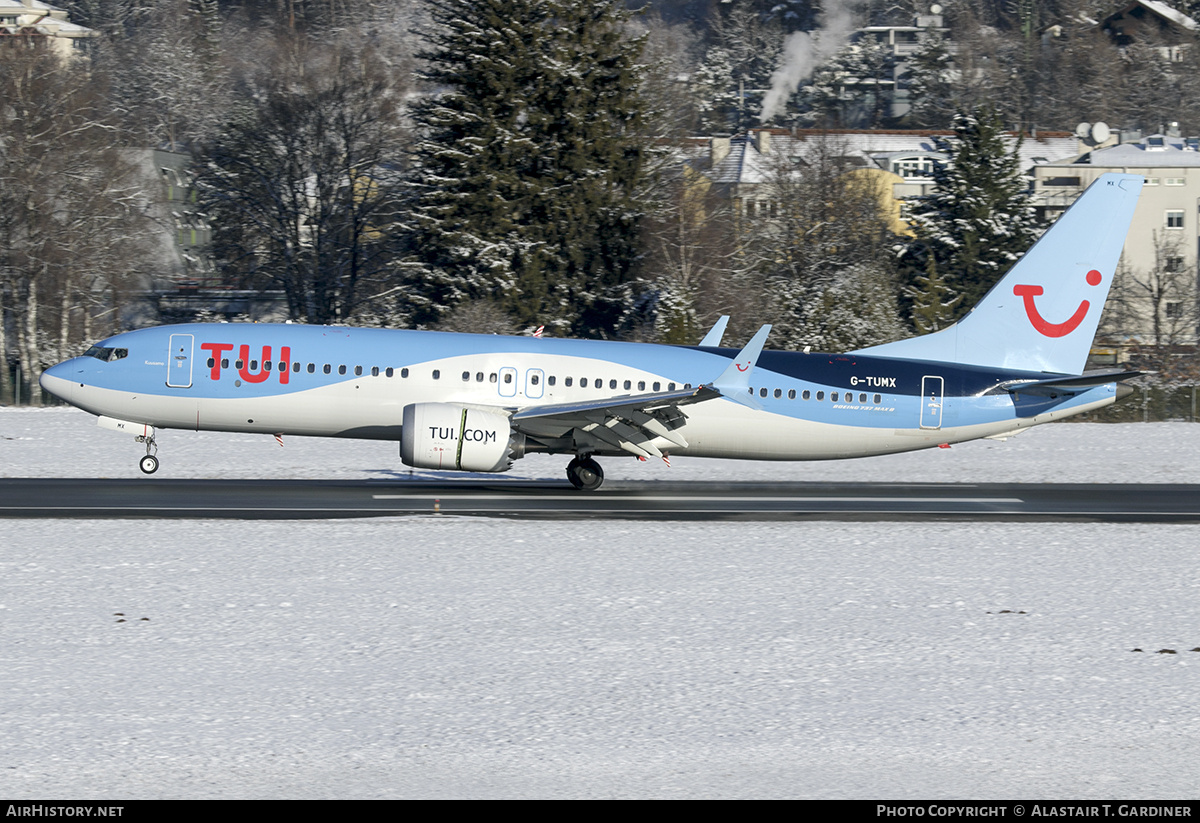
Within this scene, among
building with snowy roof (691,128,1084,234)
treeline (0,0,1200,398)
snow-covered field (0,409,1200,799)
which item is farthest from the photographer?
building with snowy roof (691,128,1084,234)

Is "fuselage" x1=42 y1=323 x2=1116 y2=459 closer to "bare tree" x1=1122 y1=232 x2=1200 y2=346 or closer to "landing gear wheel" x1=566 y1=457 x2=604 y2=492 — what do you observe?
"landing gear wheel" x1=566 y1=457 x2=604 y2=492

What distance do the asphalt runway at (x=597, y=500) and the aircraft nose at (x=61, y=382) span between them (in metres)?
1.95

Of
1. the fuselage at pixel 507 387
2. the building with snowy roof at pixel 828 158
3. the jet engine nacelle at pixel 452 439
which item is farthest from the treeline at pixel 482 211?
the jet engine nacelle at pixel 452 439

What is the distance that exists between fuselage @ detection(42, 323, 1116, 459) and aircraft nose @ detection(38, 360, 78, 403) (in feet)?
0.10

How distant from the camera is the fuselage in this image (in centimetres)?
2873

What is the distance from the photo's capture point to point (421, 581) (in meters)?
18.9

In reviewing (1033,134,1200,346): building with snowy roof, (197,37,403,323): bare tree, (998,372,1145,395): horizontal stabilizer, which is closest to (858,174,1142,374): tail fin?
(998,372,1145,395): horizontal stabilizer

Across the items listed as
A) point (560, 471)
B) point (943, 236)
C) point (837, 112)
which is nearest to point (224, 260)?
point (943, 236)

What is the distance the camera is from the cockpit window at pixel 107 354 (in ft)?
96.4

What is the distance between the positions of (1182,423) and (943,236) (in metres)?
30.8

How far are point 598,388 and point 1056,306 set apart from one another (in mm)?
10927

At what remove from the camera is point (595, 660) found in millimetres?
15047

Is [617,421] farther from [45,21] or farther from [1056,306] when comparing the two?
[45,21]

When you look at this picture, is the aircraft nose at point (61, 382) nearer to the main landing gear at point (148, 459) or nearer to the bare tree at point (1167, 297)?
the main landing gear at point (148, 459)
